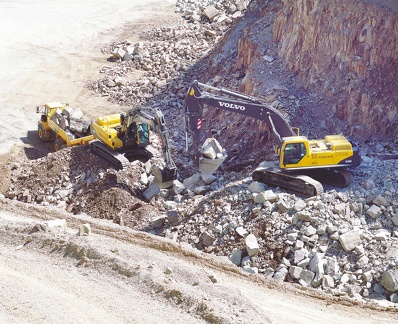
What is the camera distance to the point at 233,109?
1758 cm

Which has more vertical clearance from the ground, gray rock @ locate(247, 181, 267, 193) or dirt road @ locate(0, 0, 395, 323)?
gray rock @ locate(247, 181, 267, 193)

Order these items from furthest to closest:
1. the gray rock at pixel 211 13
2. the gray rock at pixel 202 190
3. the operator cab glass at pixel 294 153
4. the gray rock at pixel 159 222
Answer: the gray rock at pixel 211 13, the gray rock at pixel 202 190, the gray rock at pixel 159 222, the operator cab glass at pixel 294 153

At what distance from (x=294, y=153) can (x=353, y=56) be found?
4841mm

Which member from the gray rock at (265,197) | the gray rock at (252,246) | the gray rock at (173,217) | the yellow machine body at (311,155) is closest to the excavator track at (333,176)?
the yellow machine body at (311,155)

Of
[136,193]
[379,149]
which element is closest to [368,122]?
[379,149]

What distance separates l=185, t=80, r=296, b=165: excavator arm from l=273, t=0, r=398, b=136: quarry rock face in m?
2.67

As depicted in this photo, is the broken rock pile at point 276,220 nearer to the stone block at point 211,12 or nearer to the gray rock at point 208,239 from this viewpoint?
the gray rock at point 208,239

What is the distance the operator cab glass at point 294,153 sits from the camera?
16312 mm

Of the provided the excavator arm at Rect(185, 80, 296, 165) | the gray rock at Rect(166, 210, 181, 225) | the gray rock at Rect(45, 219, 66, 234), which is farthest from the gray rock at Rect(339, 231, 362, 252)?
the gray rock at Rect(45, 219, 66, 234)

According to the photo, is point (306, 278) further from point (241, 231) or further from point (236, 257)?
point (241, 231)

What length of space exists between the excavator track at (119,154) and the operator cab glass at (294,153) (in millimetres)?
4644

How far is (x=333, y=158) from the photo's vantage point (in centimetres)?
1633

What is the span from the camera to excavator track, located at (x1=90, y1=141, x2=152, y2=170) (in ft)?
61.8

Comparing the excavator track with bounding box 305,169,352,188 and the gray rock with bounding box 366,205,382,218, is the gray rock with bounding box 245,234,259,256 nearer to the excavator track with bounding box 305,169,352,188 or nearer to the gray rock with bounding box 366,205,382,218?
the gray rock with bounding box 366,205,382,218
